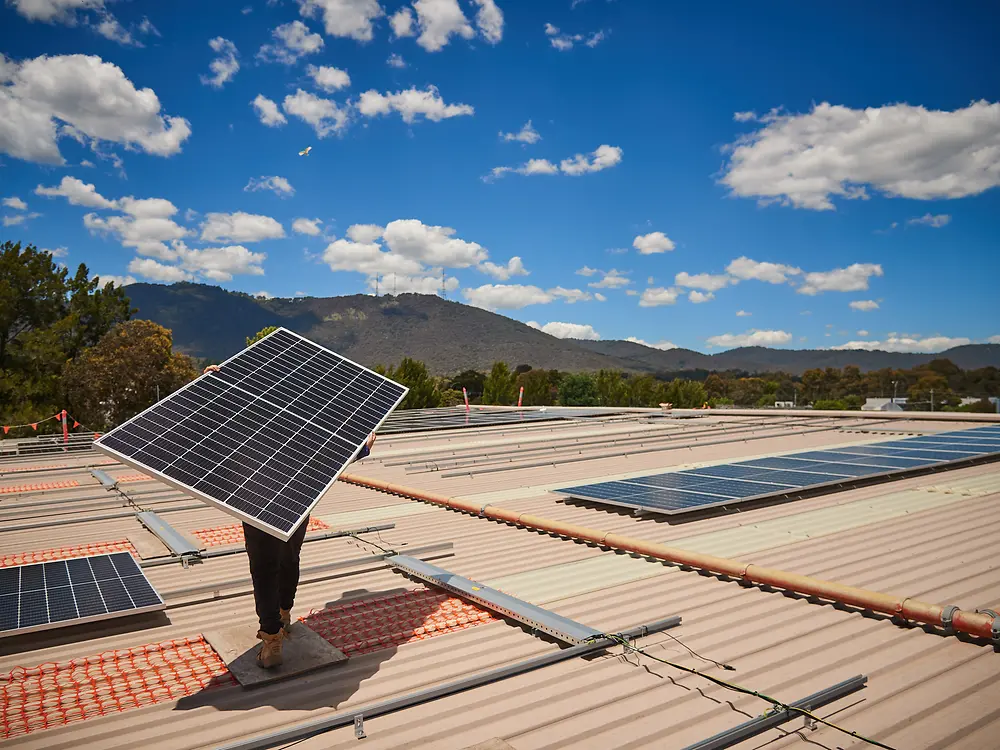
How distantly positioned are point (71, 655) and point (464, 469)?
13.5m

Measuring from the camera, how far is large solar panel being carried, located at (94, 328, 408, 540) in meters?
6.05

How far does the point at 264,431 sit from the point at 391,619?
243cm

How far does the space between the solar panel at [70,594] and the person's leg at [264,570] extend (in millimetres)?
1823

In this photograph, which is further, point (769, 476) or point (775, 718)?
point (769, 476)

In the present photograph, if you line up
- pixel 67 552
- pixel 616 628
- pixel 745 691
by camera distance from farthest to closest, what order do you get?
pixel 67 552, pixel 616 628, pixel 745 691

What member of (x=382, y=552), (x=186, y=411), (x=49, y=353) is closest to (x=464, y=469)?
(x=382, y=552)

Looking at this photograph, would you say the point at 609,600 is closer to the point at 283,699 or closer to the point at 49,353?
the point at 283,699

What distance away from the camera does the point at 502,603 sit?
757 cm

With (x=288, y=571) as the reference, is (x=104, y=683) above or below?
below

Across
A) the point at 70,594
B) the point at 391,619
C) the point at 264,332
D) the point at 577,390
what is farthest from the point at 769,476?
the point at 577,390

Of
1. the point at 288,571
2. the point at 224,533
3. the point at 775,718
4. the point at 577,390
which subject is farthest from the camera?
the point at 577,390

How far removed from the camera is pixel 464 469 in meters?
19.9

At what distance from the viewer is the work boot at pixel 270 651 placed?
627 cm

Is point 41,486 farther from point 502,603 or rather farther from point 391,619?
point 502,603
